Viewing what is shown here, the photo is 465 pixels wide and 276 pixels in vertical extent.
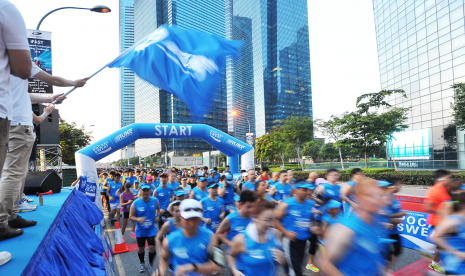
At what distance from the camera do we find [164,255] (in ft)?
10.1

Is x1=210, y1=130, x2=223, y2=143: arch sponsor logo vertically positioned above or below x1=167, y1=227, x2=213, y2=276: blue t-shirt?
above

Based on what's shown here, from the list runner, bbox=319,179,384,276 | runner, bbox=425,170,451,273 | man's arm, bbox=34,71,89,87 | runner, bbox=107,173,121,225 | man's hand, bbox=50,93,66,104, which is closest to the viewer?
runner, bbox=319,179,384,276

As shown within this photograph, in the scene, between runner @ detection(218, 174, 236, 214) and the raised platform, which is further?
runner @ detection(218, 174, 236, 214)

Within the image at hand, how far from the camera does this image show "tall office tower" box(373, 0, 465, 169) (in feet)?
98.3

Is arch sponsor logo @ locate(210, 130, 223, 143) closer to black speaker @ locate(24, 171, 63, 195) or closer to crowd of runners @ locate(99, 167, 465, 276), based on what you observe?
crowd of runners @ locate(99, 167, 465, 276)

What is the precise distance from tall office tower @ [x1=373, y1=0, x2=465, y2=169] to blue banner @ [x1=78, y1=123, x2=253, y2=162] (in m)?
22.4

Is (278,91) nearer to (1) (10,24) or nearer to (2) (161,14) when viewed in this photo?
(2) (161,14)

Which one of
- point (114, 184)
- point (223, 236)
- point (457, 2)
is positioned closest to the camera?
point (223, 236)

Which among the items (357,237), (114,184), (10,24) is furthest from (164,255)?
(114,184)

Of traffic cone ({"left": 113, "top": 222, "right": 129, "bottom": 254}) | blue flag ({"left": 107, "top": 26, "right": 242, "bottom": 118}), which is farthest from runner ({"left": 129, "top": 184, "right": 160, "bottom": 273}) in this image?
blue flag ({"left": 107, "top": 26, "right": 242, "bottom": 118})

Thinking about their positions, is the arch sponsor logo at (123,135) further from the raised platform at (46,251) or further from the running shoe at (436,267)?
the running shoe at (436,267)

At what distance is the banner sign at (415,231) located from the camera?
659 cm

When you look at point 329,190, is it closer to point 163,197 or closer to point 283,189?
point 283,189

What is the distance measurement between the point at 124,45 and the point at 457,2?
14285cm
